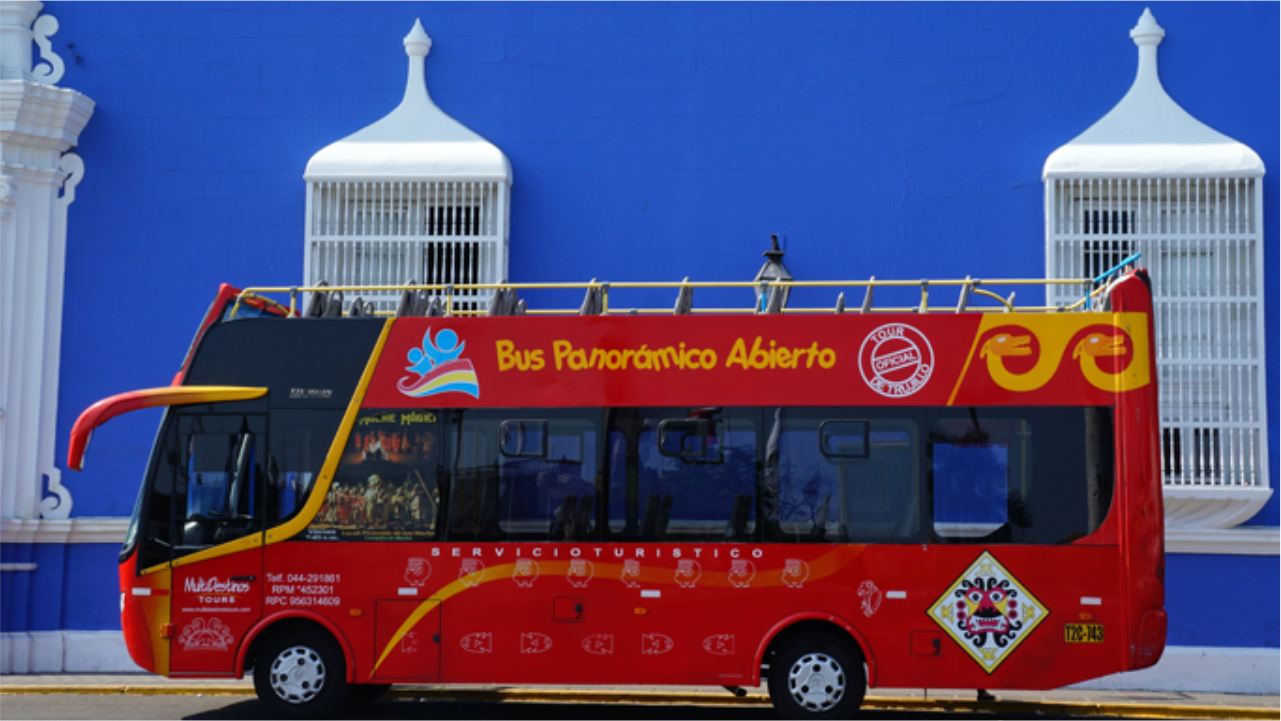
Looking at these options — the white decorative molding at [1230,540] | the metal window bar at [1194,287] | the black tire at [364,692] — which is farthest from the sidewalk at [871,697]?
the metal window bar at [1194,287]

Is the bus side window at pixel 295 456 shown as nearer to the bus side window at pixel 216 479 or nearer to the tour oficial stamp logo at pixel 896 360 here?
the bus side window at pixel 216 479

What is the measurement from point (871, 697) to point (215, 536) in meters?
5.44

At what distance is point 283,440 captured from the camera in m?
8.70

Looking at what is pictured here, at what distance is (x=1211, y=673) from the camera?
1061 centimetres

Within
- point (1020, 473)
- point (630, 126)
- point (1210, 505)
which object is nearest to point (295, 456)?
point (630, 126)

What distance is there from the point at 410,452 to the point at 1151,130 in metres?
7.51

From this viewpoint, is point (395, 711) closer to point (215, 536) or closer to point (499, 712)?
point (499, 712)

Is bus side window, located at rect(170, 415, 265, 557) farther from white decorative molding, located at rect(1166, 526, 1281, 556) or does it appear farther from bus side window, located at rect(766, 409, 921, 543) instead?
white decorative molding, located at rect(1166, 526, 1281, 556)

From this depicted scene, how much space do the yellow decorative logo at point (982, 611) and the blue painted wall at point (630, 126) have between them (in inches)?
154

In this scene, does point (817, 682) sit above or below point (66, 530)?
below

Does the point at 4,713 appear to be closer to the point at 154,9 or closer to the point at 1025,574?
the point at 154,9

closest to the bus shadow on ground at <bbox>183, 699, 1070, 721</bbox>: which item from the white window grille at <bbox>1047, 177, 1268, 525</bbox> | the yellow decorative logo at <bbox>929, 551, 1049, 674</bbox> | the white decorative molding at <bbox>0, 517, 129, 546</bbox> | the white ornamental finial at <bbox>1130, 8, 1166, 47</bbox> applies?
the yellow decorative logo at <bbox>929, 551, 1049, 674</bbox>

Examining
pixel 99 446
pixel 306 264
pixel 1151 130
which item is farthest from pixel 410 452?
pixel 1151 130

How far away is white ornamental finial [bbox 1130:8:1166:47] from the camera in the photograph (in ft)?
37.1
